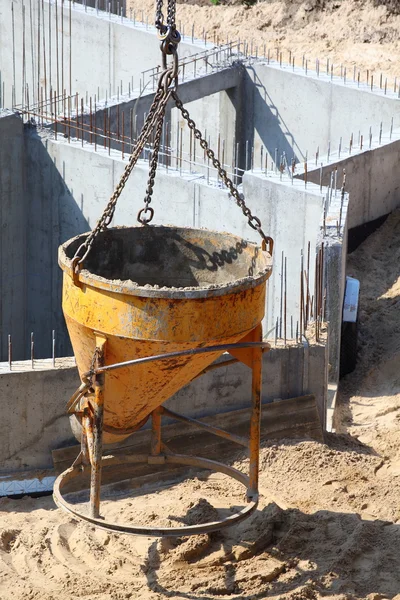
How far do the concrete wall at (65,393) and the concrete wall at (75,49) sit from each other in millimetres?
10299

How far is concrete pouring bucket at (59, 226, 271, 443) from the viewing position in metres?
6.59

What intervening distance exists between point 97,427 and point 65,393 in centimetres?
193

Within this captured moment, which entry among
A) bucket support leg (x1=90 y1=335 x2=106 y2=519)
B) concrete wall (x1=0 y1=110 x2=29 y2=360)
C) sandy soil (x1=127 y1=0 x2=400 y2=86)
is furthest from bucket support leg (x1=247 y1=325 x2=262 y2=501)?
sandy soil (x1=127 y1=0 x2=400 y2=86)

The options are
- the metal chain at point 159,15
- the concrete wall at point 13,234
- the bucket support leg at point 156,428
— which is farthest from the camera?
the concrete wall at point 13,234

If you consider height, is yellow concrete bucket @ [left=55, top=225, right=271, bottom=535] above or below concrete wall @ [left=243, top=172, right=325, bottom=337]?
above

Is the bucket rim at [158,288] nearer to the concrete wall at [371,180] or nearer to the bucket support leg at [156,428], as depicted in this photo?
the bucket support leg at [156,428]

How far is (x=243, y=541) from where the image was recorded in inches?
315

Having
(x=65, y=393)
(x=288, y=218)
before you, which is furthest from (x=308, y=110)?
(x=65, y=393)

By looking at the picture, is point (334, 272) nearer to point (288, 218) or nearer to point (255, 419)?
point (288, 218)

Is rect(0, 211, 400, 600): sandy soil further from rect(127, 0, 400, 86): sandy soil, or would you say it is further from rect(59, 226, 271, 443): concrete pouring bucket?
rect(127, 0, 400, 86): sandy soil

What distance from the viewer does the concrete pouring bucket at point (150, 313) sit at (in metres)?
6.59

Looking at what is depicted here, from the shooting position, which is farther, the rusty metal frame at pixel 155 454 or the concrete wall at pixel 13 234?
the concrete wall at pixel 13 234

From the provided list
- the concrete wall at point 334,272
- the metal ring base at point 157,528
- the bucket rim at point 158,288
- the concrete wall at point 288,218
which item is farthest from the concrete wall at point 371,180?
the bucket rim at point 158,288

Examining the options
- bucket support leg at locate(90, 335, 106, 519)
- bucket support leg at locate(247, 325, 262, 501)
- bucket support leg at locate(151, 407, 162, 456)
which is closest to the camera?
bucket support leg at locate(90, 335, 106, 519)
